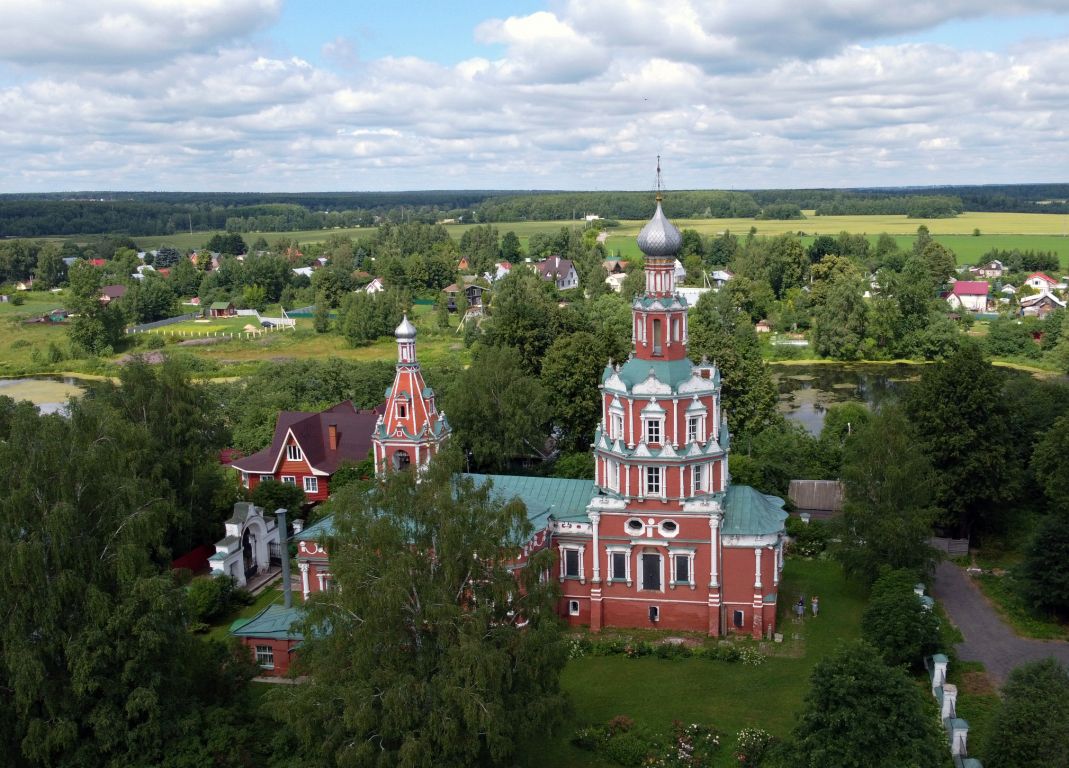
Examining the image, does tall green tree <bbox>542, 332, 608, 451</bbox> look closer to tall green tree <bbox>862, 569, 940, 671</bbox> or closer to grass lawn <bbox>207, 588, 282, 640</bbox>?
grass lawn <bbox>207, 588, 282, 640</bbox>

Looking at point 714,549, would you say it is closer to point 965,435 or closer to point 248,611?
point 965,435

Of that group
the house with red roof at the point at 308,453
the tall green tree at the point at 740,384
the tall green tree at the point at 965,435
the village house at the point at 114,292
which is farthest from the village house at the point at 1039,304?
the village house at the point at 114,292

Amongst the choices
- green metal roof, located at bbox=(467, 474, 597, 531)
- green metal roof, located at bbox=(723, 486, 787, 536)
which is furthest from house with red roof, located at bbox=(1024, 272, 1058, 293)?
green metal roof, located at bbox=(467, 474, 597, 531)

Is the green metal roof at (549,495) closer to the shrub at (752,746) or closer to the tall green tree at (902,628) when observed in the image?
the shrub at (752,746)

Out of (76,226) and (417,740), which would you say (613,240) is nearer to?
(76,226)

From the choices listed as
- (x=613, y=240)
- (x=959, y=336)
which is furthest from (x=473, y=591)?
(x=613, y=240)

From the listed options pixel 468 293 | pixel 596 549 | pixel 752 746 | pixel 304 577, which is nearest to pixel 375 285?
pixel 468 293
